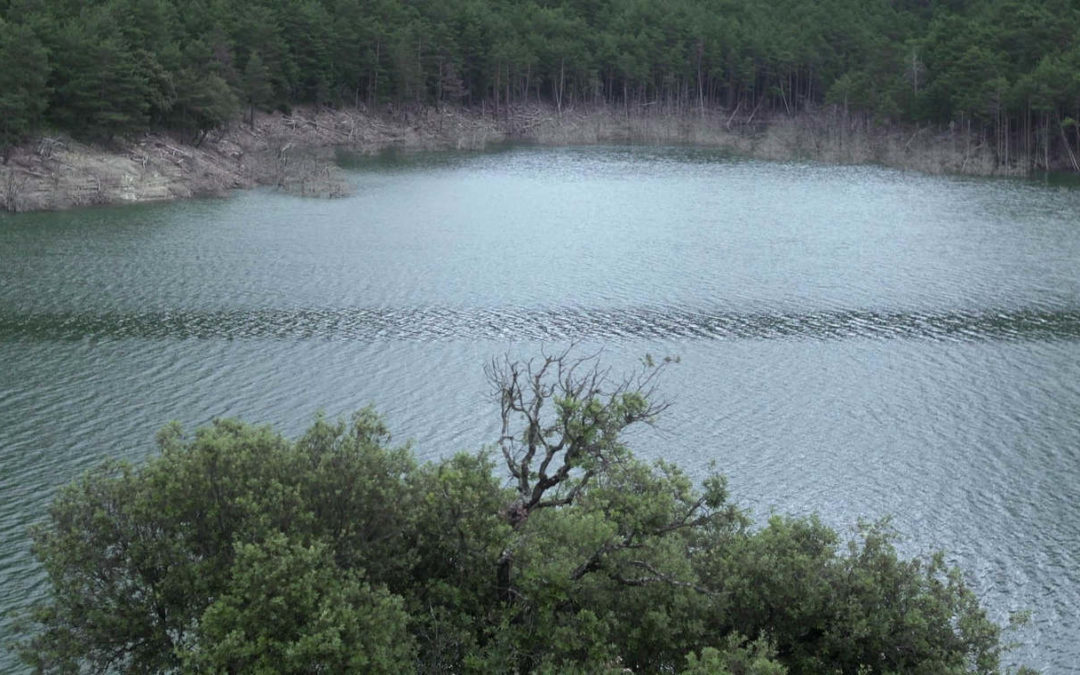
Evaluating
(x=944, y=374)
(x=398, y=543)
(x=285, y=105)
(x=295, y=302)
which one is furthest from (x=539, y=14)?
(x=398, y=543)

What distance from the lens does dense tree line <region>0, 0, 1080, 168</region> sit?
265 ft

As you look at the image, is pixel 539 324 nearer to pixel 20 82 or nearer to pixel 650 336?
pixel 650 336

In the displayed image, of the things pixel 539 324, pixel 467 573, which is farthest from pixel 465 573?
pixel 539 324

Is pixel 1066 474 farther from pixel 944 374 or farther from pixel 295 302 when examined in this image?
pixel 295 302

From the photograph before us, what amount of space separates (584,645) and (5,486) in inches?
784

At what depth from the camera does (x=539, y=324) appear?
156 feet

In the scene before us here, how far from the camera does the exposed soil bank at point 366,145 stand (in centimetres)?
7462

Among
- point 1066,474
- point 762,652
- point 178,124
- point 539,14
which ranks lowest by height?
point 1066,474

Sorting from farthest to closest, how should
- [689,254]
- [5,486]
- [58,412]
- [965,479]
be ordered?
[689,254] → [58,412] → [965,479] → [5,486]

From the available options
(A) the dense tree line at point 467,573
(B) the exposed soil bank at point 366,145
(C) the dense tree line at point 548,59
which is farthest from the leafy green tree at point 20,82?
(A) the dense tree line at point 467,573

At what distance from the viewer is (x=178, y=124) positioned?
3474 inches

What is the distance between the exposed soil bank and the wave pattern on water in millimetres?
30176

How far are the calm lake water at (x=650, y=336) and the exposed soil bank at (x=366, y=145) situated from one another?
5.17 meters

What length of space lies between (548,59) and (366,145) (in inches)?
1462
